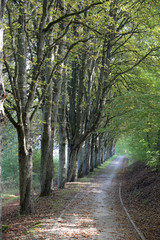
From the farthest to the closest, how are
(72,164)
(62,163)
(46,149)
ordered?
(72,164) < (62,163) < (46,149)

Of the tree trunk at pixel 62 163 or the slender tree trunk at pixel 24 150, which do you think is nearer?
the slender tree trunk at pixel 24 150

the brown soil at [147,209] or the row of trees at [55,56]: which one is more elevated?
the row of trees at [55,56]

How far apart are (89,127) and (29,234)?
11.4 m

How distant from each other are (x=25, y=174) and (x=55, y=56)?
694cm

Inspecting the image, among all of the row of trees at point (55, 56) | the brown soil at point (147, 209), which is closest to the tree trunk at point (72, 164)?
the row of trees at point (55, 56)

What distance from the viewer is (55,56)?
43.3 feet

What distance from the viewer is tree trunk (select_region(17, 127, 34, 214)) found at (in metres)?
8.87

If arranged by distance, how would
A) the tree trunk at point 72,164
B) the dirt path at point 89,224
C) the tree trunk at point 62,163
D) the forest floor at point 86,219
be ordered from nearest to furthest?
the dirt path at point 89,224 → the forest floor at point 86,219 → the tree trunk at point 62,163 → the tree trunk at point 72,164

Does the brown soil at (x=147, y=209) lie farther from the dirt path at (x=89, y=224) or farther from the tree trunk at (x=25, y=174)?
the tree trunk at (x=25, y=174)

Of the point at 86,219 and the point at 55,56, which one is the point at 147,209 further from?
the point at 55,56

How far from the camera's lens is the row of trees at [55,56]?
28.9 feet

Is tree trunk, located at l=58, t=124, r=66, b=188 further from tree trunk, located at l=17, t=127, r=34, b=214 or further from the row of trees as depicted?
tree trunk, located at l=17, t=127, r=34, b=214

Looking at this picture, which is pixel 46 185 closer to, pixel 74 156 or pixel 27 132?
pixel 27 132

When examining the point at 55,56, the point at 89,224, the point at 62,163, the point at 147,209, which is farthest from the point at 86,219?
the point at 55,56
